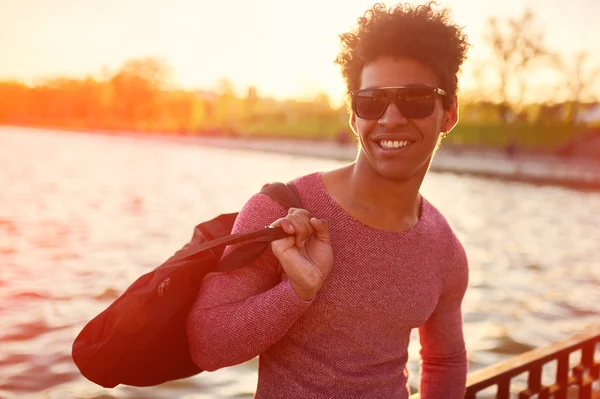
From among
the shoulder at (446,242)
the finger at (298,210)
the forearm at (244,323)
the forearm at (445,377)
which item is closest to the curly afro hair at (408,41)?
the shoulder at (446,242)

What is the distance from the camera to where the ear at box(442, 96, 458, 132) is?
7.96 feet

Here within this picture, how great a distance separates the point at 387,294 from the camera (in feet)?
7.20

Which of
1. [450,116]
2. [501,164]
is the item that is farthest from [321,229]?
[501,164]

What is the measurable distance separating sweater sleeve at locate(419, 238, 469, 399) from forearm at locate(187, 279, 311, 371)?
849 mm

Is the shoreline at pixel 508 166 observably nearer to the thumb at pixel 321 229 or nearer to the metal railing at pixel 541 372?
the metal railing at pixel 541 372

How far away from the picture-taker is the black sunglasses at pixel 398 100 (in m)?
2.17

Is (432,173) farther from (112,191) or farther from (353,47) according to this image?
(353,47)

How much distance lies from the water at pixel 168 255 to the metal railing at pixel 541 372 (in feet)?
11.0

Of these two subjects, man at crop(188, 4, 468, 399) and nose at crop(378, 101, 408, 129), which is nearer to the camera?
man at crop(188, 4, 468, 399)

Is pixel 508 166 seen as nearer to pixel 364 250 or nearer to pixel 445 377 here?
pixel 445 377

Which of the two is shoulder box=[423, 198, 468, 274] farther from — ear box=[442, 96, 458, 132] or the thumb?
the thumb

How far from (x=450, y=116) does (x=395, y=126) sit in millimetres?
371

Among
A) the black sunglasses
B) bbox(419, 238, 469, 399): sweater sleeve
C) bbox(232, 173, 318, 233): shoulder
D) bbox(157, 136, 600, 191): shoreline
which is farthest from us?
bbox(157, 136, 600, 191): shoreline

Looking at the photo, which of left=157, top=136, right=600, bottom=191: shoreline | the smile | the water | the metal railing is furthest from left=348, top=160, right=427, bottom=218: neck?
left=157, top=136, right=600, bottom=191: shoreline
